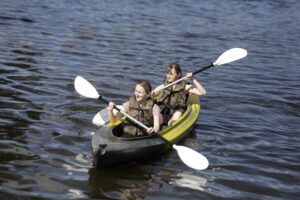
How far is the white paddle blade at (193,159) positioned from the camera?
5.07m

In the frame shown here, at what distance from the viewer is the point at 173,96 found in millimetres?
6805

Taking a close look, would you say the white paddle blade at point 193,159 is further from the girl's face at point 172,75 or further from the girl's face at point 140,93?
the girl's face at point 172,75

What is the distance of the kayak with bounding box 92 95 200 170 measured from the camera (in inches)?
192

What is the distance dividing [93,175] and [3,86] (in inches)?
130

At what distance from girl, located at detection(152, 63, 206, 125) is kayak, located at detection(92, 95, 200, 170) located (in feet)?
2.49

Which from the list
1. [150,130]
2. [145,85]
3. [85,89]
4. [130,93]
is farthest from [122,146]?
[130,93]

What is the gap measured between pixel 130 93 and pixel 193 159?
331cm

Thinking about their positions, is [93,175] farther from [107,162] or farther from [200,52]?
[200,52]

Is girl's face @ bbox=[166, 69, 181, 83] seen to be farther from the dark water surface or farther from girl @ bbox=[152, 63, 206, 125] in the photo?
the dark water surface

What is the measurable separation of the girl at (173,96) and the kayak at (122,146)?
2.49ft

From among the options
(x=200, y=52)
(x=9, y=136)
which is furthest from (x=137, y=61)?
(x=9, y=136)

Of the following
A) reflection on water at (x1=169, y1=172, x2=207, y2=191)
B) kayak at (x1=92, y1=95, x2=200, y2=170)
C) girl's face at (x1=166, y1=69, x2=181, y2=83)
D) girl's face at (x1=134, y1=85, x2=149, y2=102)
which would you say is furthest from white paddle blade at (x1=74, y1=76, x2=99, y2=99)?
reflection on water at (x1=169, y1=172, x2=207, y2=191)

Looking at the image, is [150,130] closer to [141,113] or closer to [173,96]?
[141,113]

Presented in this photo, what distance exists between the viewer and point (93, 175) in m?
4.93
